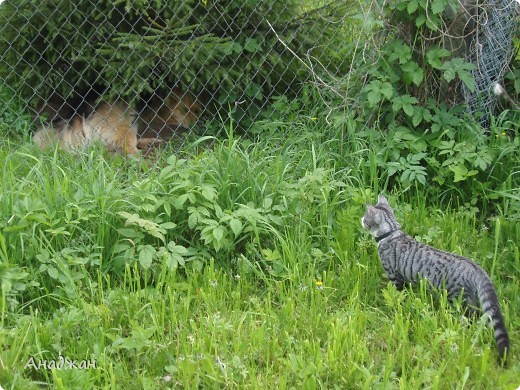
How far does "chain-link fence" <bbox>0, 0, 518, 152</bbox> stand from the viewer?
5.17m

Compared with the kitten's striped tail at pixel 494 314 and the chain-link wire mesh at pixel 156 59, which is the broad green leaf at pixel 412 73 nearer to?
the chain-link wire mesh at pixel 156 59

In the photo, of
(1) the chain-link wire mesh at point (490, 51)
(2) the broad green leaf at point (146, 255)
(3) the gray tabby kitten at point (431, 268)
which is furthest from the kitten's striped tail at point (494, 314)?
(1) the chain-link wire mesh at point (490, 51)

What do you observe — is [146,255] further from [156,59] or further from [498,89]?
[498,89]

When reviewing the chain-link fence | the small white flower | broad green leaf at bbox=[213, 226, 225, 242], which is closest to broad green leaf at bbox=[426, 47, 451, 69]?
the chain-link fence

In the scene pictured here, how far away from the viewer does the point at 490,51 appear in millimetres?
5023

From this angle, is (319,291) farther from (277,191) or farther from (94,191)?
(94,191)

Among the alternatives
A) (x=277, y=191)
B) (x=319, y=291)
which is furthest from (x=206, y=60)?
(x=319, y=291)

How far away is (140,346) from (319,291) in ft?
3.47

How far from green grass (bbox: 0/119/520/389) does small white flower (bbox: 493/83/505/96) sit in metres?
0.96

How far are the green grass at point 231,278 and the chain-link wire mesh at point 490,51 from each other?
34.9 inches

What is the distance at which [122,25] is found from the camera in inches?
211

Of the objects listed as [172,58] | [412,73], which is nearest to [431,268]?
[412,73]

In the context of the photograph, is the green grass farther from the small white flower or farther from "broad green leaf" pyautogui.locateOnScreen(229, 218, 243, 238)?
the small white flower

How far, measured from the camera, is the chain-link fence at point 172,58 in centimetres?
517
